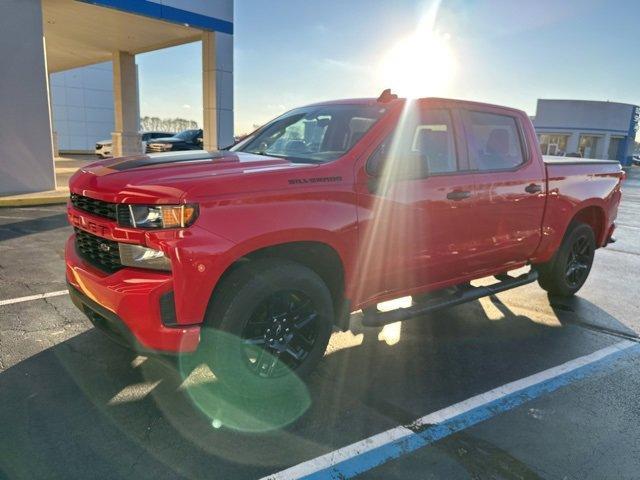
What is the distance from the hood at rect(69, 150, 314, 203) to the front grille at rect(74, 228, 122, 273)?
28cm

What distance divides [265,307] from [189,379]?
851mm

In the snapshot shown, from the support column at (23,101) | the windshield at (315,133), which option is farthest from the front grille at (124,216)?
the support column at (23,101)

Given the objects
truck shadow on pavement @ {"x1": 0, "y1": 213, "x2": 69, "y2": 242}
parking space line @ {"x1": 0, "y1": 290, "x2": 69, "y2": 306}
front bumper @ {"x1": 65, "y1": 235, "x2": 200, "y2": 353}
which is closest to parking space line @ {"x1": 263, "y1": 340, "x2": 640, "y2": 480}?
front bumper @ {"x1": 65, "y1": 235, "x2": 200, "y2": 353}

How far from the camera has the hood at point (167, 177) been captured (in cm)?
274

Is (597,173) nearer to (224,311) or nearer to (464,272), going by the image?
(464,272)

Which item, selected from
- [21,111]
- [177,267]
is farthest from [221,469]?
[21,111]

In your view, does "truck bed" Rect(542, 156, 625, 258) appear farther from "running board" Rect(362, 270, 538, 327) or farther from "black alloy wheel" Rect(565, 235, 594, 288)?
"running board" Rect(362, 270, 538, 327)

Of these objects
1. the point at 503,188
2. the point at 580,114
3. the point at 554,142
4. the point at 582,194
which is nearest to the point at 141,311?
the point at 503,188

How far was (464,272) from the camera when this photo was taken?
170 inches

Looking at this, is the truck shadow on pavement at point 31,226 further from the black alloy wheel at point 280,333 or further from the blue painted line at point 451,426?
the blue painted line at point 451,426

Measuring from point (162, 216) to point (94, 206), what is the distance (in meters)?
0.63

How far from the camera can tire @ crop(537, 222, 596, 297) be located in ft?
17.6

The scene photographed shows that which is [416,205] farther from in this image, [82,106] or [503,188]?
[82,106]

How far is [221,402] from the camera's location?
3.21 m
